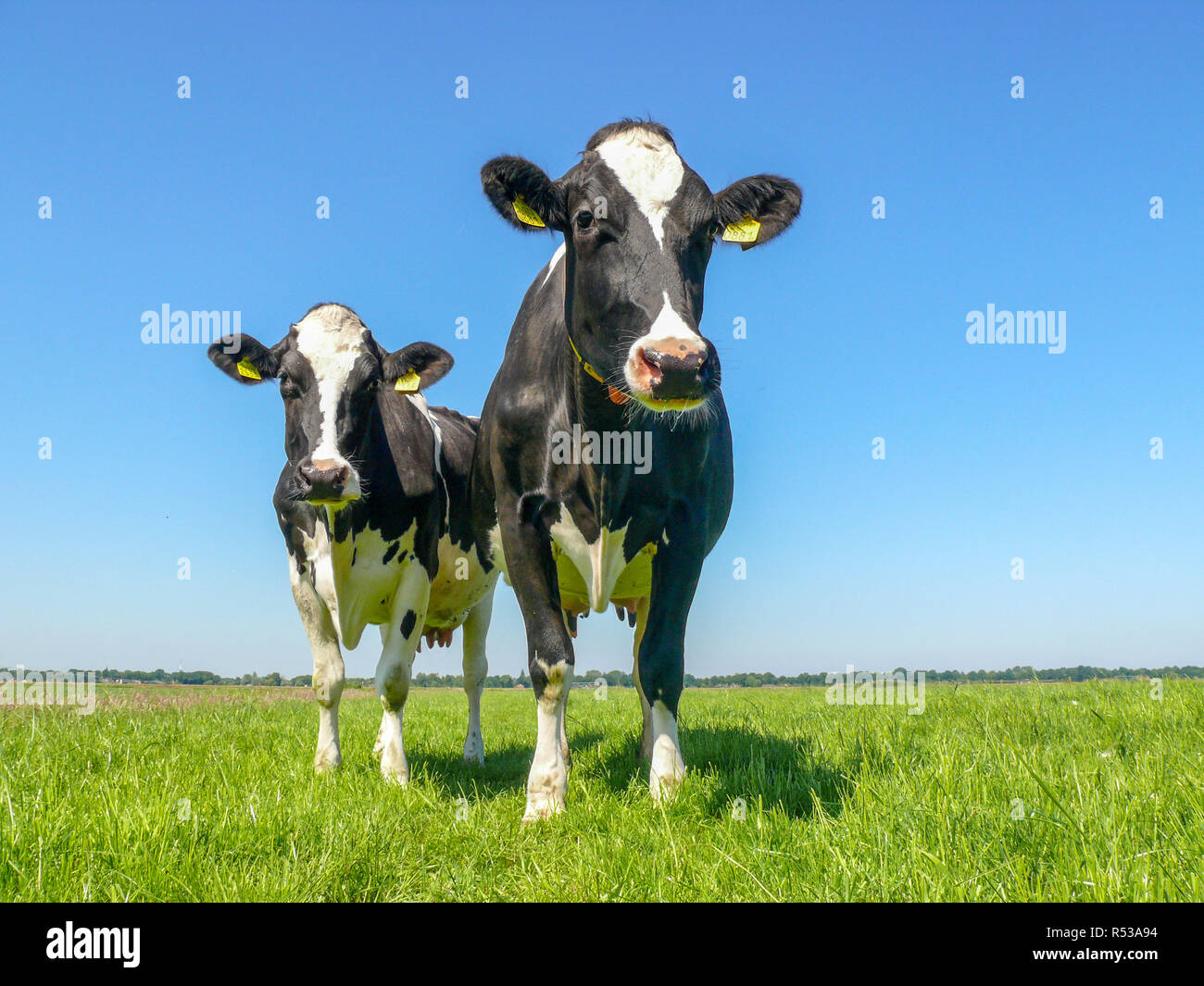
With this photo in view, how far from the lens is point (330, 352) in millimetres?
6102

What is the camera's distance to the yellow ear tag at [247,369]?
6.42 metres

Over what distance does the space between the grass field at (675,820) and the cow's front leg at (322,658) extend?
0.71 ft

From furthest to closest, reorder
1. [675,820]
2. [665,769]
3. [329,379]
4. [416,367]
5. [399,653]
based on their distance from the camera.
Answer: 1. [416,367]
2. [399,653]
3. [329,379]
4. [665,769]
5. [675,820]

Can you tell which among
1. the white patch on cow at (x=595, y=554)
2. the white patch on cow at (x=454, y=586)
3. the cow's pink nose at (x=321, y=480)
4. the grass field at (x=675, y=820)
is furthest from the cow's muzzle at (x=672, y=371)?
the white patch on cow at (x=454, y=586)

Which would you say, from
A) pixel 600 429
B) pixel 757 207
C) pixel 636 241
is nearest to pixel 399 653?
pixel 600 429

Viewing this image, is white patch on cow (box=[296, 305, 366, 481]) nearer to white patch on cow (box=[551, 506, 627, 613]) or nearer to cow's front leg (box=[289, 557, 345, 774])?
cow's front leg (box=[289, 557, 345, 774])

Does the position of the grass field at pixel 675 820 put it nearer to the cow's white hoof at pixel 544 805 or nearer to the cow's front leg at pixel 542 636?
the cow's white hoof at pixel 544 805

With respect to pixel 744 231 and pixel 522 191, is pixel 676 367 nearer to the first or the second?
pixel 522 191

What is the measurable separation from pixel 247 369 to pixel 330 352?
83 cm

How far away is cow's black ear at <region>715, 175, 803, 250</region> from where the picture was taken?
4.88m

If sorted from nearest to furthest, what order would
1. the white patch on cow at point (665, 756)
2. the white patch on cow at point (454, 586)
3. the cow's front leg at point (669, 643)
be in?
the white patch on cow at point (665, 756) → the cow's front leg at point (669, 643) → the white patch on cow at point (454, 586)

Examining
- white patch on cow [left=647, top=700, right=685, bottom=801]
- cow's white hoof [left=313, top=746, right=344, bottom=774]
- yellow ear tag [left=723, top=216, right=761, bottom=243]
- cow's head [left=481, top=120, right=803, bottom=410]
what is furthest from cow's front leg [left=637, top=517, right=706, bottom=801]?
cow's white hoof [left=313, top=746, right=344, bottom=774]

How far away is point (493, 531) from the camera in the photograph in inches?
233
